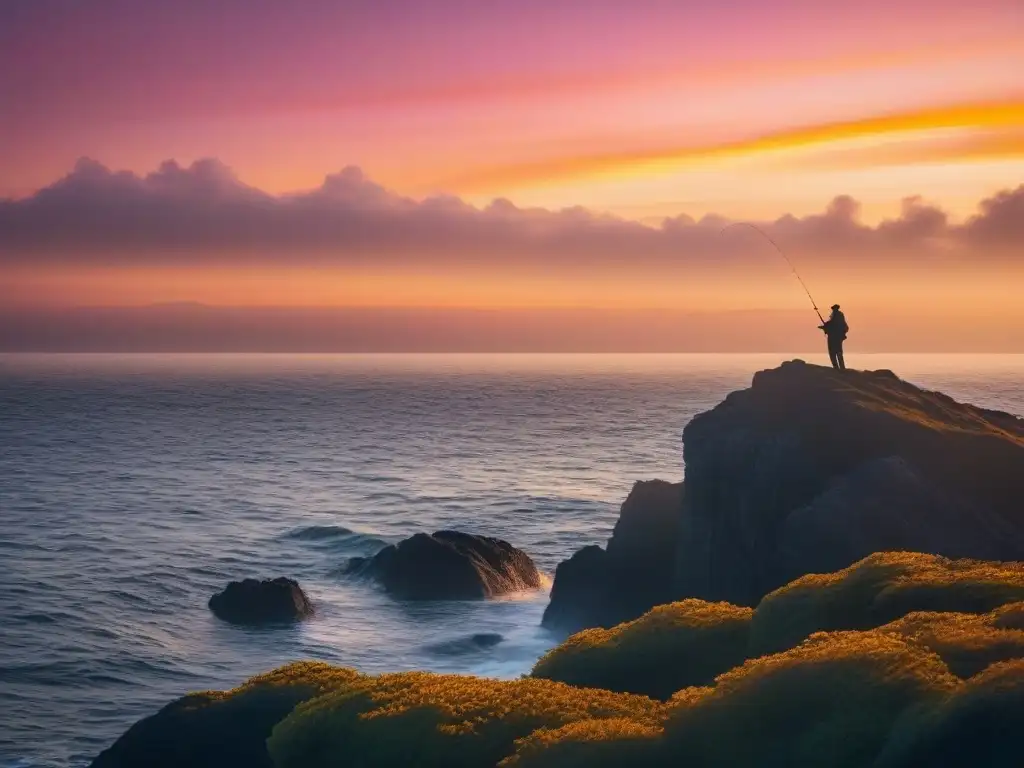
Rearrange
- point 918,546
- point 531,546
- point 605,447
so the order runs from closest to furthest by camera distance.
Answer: point 918,546 < point 531,546 < point 605,447

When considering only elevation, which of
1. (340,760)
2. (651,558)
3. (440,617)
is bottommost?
(440,617)

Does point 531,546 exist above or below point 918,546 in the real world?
below

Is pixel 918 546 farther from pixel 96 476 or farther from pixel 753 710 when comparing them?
pixel 96 476

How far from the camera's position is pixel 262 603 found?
49.9m

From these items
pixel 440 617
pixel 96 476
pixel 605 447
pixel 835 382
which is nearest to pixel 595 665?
pixel 835 382

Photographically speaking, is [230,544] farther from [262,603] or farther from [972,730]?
[972,730]

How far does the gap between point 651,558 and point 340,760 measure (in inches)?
1281

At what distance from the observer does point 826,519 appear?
30.3 m

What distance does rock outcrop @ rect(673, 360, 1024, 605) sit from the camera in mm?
30250

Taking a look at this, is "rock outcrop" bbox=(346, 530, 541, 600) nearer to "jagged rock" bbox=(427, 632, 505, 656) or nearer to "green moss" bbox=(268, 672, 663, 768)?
"jagged rock" bbox=(427, 632, 505, 656)

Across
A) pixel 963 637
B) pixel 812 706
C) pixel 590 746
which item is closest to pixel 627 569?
pixel 963 637

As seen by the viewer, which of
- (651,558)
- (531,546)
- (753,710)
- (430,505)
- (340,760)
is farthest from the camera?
(430,505)

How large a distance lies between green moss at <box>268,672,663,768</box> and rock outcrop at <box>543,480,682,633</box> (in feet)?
96.6

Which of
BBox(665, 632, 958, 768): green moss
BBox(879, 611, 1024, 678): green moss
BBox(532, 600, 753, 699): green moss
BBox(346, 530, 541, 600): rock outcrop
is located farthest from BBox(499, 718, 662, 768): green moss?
BBox(346, 530, 541, 600): rock outcrop
